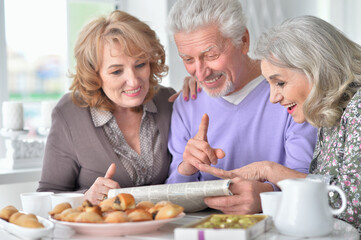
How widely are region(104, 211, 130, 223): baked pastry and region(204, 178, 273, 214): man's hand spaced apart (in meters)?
0.37

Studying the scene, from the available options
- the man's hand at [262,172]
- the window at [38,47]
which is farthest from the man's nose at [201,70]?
the window at [38,47]

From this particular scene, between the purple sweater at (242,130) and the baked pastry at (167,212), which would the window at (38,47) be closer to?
the purple sweater at (242,130)

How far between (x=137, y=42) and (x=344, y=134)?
993mm

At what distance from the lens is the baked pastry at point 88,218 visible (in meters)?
1.21

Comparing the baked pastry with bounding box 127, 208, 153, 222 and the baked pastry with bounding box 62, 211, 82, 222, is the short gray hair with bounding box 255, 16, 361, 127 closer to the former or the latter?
the baked pastry with bounding box 127, 208, 153, 222

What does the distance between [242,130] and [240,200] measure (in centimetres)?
61

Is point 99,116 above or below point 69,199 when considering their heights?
above

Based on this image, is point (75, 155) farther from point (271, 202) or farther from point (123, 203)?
point (271, 202)

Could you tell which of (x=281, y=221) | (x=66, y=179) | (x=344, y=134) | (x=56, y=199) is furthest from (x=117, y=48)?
(x=281, y=221)

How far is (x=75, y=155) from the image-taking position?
2164mm

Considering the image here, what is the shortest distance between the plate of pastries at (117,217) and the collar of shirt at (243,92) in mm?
969

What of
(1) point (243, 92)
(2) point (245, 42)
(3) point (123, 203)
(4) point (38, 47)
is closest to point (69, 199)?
(3) point (123, 203)

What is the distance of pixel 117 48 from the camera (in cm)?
213

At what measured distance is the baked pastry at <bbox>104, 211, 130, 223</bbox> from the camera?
1.21 metres
